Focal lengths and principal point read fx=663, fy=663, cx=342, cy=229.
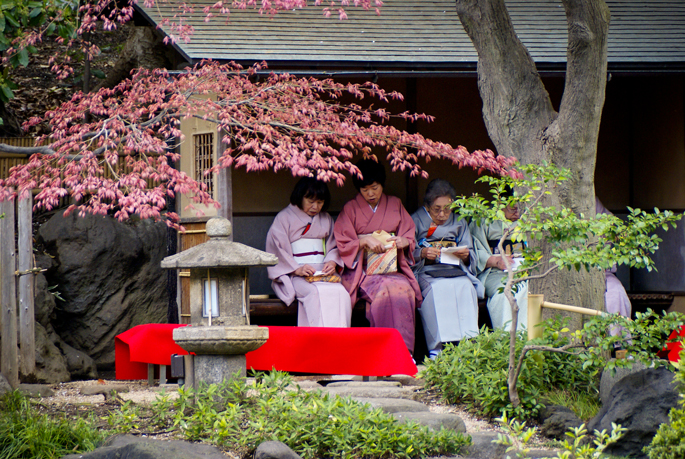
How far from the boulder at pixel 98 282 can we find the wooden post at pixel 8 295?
1482 mm

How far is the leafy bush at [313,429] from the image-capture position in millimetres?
3715

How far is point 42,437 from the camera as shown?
12.8 ft

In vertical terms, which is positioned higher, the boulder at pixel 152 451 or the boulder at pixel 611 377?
the boulder at pixel 611 377

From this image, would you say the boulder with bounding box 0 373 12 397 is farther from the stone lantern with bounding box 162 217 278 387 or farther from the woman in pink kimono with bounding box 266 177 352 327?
the woman in pink kimono with bounding box 266 177 352 327

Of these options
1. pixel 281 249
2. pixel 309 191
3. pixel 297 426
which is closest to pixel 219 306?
pixel 297 426

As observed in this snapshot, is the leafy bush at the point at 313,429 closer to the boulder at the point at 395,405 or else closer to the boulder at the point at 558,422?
the boulder at the point at 395,405

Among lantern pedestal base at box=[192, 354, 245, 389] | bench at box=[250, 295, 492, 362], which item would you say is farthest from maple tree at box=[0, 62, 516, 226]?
bench at box=[250, 295, 492, 362]

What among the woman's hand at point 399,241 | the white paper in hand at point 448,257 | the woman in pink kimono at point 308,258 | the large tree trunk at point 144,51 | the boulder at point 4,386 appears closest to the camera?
the boulder at point 4,386

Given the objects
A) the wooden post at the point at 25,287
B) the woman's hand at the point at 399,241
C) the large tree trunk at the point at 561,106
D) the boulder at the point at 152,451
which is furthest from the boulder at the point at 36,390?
the large tree trunk at the point at 561,106

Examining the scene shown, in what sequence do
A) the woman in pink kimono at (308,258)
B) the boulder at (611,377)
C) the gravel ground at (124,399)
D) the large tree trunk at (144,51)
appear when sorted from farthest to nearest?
the large tree trunk at (144,51) < the woman in pink kimono at (308,258) < the gravel ground at (124,399) < the boulder at (611,377)

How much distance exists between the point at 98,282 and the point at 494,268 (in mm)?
4541

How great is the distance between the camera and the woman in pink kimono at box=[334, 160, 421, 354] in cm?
670

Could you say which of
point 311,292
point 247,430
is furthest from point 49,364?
point 247,430

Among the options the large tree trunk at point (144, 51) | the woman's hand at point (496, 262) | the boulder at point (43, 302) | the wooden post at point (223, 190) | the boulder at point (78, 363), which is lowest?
the boulder at point (78, 363)
